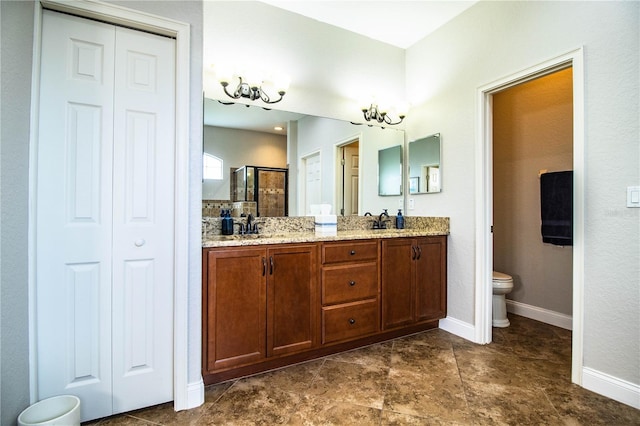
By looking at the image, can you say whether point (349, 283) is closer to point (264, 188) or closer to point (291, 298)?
point (291, 298)

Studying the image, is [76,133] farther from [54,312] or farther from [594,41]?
[594,41]

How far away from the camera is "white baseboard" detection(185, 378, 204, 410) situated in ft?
5.56

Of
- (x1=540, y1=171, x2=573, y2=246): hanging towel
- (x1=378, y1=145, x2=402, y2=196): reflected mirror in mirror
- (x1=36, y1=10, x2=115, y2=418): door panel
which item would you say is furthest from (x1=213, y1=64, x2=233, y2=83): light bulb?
(x1=540, y1=171, x2=573, y2=246): hanging towel

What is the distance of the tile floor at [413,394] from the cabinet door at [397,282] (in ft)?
0.82

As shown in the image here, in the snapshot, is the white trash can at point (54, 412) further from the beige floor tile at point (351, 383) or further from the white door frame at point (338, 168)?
the white door frame at point (338, 168)

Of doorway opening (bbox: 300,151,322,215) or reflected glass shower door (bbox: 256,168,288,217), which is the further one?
doorway opening (bbox: 300,151,322,215)

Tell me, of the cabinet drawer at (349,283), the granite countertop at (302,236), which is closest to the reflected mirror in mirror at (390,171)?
the granite countertop at (302,236)

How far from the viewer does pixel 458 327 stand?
8.98 ft

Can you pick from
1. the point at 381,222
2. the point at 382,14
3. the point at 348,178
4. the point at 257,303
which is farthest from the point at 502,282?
the point at 382,14

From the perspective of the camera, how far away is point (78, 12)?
4.96ft

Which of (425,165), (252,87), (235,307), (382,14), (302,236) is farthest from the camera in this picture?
(425,165)

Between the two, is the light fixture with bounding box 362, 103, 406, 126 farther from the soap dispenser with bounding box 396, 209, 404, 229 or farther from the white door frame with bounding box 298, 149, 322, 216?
the soap dispenser with bounding box 396, 209, 404, 229

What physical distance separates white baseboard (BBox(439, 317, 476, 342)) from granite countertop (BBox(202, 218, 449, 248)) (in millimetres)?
809

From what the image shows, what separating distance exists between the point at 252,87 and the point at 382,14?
135 centimetres
